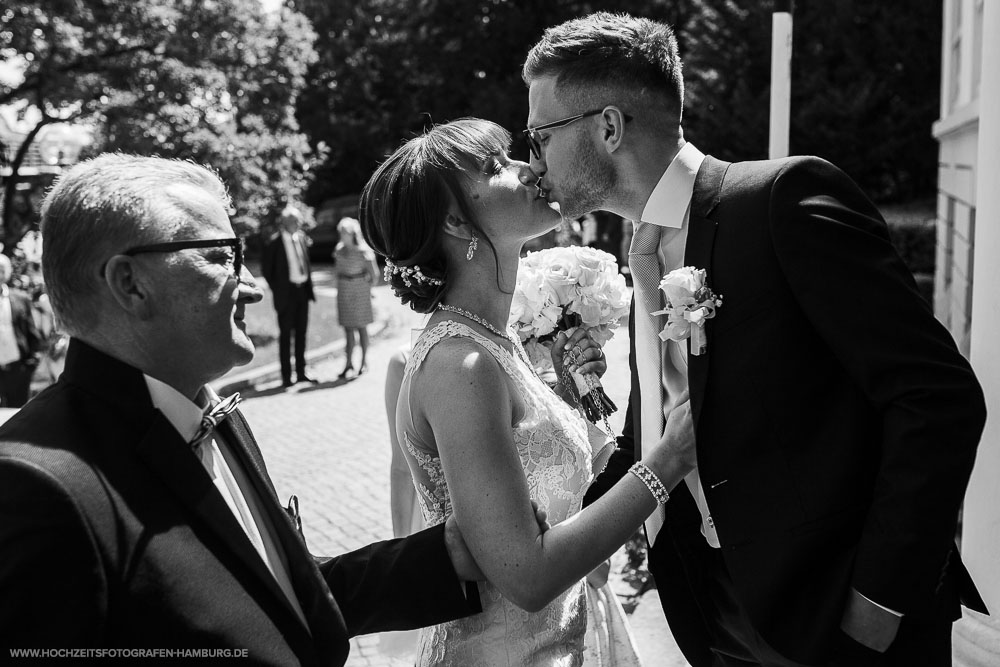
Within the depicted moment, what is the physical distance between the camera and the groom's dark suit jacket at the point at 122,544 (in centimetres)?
130

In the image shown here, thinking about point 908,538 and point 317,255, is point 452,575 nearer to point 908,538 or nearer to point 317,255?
point 908,538

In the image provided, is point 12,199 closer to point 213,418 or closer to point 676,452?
point 213,418

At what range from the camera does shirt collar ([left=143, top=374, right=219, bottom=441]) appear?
1634 millimetres

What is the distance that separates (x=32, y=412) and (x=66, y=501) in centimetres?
23

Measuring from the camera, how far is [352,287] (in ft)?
40.9

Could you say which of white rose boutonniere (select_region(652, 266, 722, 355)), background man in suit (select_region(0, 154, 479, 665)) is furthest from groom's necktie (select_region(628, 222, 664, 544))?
background man in suit (select_region(0, 154, 479, 665))

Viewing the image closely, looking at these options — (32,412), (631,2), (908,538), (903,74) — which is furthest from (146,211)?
(631,2)

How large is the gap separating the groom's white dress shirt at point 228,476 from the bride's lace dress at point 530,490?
0.60 m

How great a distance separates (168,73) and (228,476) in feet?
45.2

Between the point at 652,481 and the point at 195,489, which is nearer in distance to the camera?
the point at 195,489

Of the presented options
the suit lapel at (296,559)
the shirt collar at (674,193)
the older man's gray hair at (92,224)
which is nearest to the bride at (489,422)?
the shirt collar at (674,193)

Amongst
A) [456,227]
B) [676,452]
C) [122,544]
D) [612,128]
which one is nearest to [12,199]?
[456,227]

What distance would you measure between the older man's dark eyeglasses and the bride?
61 cm

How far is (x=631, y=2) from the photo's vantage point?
96.6ft
